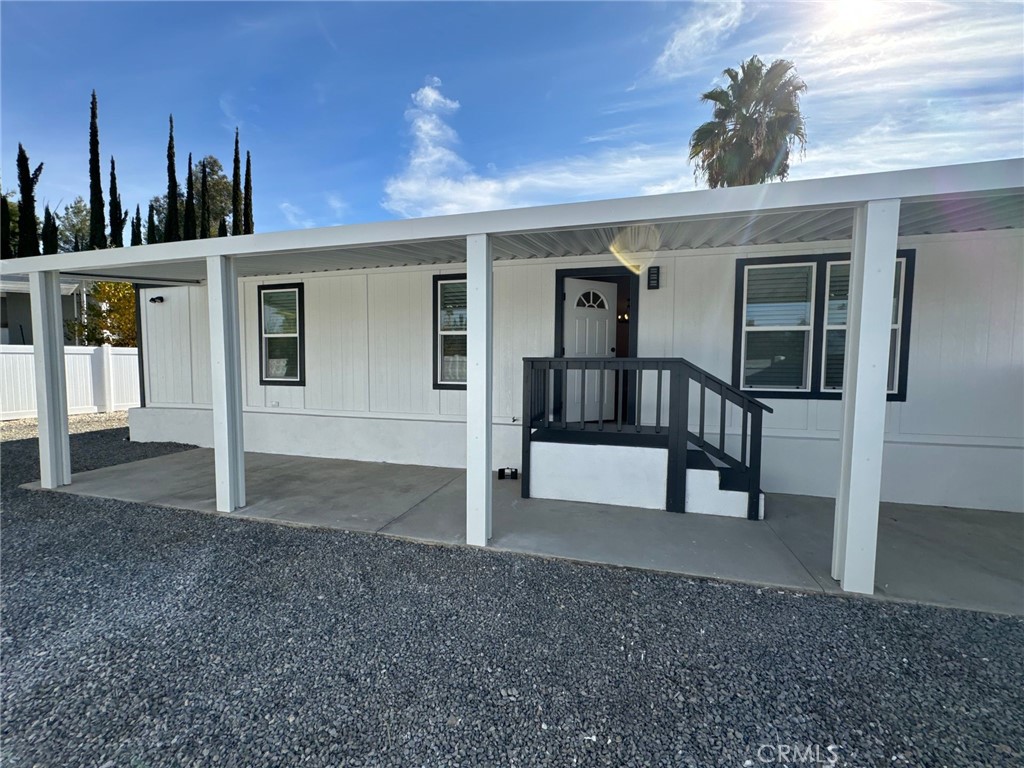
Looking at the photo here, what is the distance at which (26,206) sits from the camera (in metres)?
15.3

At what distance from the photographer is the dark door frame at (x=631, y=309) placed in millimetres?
5004

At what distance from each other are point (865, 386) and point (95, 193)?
Result: 23.9 meters

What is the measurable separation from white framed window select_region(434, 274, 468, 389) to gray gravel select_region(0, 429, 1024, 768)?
280 cm

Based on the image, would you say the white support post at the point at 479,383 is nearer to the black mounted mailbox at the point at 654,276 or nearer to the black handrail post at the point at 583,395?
the black handrail post at the point at 583,395

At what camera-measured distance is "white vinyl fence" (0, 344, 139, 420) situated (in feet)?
31.0

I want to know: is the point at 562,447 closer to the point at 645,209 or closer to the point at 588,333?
the point at 588,333

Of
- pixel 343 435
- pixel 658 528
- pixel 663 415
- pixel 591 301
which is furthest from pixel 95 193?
pixel 658 528

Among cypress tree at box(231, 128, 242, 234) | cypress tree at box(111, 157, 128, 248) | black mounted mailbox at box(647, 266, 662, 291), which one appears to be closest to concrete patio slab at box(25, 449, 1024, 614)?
black mounted mailbox at box(647, 266, 662, 291)

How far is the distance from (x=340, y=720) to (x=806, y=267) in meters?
5.17

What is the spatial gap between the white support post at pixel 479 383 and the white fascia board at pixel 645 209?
216 mm

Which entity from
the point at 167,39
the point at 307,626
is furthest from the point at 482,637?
the point at 167,39

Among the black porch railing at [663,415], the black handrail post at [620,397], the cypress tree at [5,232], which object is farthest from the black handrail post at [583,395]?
the cypress tree at [5,232]

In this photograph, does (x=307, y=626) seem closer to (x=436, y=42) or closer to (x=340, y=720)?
(x=340, y=720)

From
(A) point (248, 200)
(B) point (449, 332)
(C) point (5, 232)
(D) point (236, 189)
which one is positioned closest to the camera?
(B) point (449, 332)
